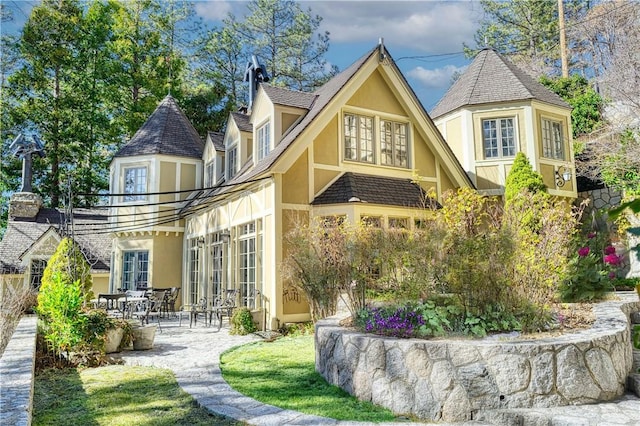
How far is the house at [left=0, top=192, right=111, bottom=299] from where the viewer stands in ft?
56.2

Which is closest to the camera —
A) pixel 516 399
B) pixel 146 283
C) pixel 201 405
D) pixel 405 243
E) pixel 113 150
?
pixel 516 399

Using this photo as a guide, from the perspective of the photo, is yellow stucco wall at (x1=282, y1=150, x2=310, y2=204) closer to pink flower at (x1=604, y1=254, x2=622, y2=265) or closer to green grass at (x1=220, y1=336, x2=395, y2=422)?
green grass at (x1=220, y1=336, x2=395, y2=422)

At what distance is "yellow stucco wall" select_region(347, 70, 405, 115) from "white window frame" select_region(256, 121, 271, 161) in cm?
239

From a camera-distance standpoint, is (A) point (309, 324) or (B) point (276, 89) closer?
(A) point (309, 324)

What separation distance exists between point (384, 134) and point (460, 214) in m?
5.89

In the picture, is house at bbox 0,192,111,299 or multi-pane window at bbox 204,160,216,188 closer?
multi-pane window at bbox 204,160,216,188

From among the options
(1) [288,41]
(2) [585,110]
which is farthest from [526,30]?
(1) [288,41]

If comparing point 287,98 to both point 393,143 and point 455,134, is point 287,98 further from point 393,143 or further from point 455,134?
point 455,134

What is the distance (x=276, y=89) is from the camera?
1281 centimetres

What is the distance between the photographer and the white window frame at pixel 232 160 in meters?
15.0

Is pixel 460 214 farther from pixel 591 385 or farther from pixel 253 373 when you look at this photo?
pixel 253 373

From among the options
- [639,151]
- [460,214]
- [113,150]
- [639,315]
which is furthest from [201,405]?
[113,150]

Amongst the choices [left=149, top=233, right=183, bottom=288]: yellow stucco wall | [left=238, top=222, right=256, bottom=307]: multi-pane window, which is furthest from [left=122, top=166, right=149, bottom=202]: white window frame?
[left=238, top=222, right=256, bottom=307]: multi-pane window

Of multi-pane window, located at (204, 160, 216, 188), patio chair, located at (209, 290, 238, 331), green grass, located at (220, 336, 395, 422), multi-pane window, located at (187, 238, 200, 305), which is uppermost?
multi-pane window, located at (204, 160, 216, 188)
